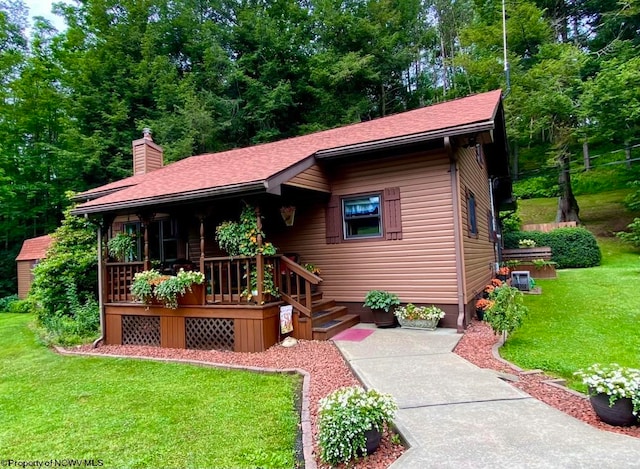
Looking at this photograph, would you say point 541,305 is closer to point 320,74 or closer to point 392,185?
point 392,185

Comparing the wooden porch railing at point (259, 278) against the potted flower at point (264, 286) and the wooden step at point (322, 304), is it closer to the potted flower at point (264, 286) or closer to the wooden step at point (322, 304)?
the potted flower at point (264, 286)

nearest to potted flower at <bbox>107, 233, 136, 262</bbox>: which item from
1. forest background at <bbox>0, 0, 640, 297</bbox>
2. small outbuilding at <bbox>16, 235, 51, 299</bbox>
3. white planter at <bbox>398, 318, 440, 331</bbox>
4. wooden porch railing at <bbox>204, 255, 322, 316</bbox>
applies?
wooden porch railing at <bbox>204, 255, 322, 316</bbox>

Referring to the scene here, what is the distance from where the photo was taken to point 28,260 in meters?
20.0

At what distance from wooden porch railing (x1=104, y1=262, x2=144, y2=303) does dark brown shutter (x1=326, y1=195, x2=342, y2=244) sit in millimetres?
3945

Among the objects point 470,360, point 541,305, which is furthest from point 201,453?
point 541,305

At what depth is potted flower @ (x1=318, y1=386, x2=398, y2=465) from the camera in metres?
2.71

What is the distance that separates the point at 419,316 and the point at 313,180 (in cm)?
323

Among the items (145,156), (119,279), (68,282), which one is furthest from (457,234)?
(145,156)

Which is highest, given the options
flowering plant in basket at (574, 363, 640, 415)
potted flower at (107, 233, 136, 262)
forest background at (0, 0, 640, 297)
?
forest background at (0, 0, 640, 297)

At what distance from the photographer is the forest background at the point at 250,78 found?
1977 centimetres

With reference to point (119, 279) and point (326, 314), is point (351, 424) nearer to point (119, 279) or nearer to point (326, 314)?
point (326, 314)

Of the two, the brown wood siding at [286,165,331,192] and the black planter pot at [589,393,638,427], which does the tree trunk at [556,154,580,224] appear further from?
the black planter pot at [589,393,638,427]

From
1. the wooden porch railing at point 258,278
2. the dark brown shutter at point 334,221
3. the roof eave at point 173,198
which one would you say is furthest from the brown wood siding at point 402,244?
the roof eave at point 173,198

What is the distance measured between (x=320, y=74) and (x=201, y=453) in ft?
68.8
